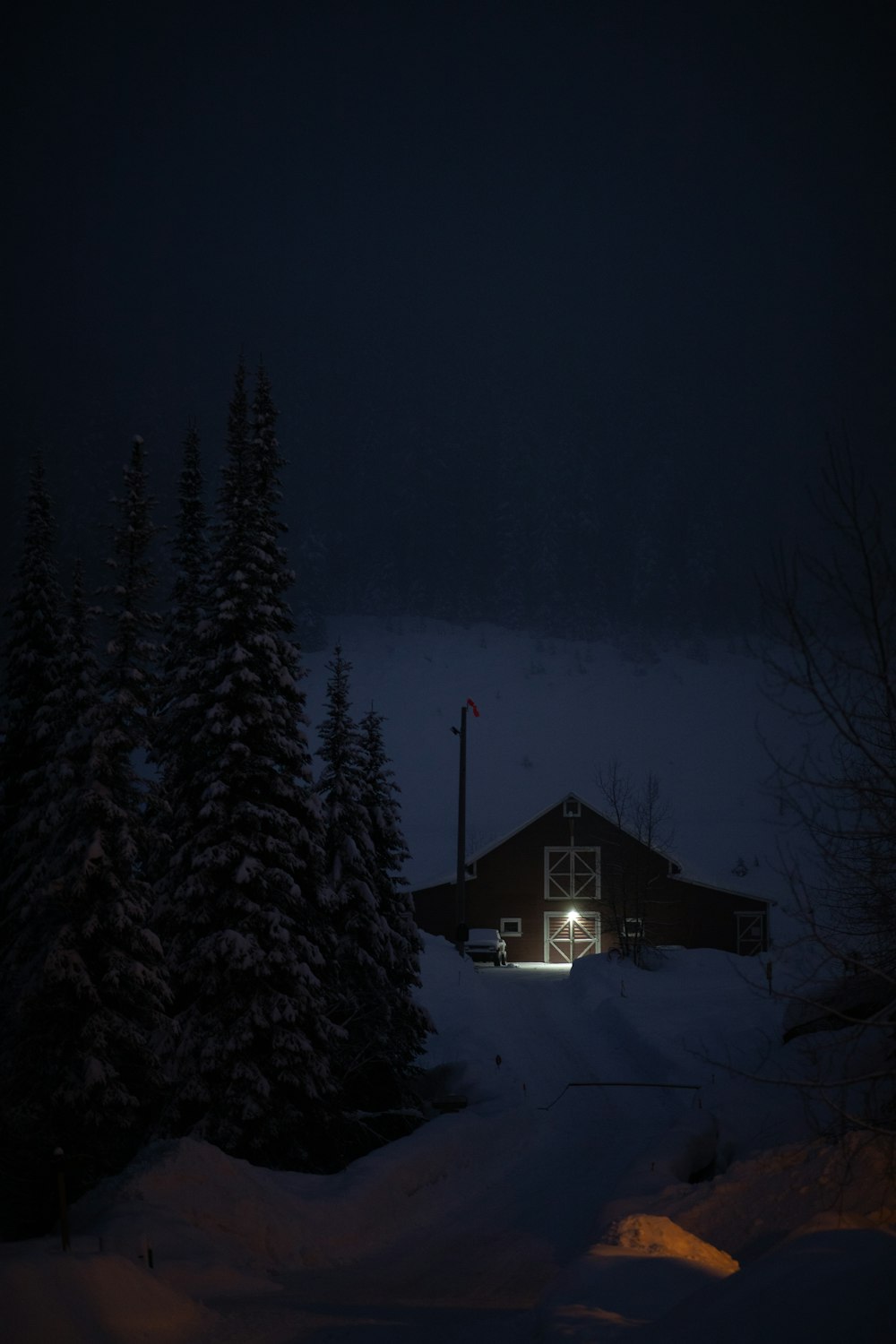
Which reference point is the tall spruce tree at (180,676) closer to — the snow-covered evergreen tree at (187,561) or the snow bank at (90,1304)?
the snow-covered evergreen tree at (187,561)

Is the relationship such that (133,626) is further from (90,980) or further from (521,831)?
(521,831)

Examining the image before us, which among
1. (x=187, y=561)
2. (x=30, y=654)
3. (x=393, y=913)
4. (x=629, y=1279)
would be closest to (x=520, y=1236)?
(x=629, y=1279)

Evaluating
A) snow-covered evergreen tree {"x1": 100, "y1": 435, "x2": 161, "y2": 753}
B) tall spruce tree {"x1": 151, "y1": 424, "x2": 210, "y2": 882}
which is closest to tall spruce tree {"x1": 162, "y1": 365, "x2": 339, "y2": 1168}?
tall spruce tree {"x1": 151, "y1": 424, "x2": 210, "y2": 882}

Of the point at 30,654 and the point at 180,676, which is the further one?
the point at 30,654

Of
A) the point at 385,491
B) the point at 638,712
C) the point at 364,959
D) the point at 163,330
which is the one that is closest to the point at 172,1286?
the point at 364,959

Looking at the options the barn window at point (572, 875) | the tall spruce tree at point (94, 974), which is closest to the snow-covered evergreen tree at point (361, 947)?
the tall spruce tree at point (94, 974)

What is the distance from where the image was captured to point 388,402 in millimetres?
125062

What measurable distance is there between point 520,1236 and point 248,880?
6969 millimetres

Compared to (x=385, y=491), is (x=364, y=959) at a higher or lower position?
lower

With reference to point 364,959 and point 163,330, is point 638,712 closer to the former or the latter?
point 364,959

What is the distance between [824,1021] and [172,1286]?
13.7 metres

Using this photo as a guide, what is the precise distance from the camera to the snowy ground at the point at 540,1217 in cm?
663

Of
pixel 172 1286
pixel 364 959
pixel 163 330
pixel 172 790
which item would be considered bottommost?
pixel 172 1286

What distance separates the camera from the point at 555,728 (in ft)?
232
